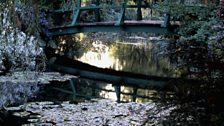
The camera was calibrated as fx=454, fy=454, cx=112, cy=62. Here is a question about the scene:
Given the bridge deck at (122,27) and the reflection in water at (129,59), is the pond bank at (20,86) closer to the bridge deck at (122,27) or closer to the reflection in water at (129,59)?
the reflection in water at (129,59)

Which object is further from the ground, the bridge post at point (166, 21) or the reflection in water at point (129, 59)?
the bridge post at point (166, 21)

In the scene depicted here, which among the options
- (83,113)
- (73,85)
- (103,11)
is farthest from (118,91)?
(103,11)

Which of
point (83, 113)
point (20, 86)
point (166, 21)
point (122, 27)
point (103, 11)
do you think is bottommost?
point (83, 113)

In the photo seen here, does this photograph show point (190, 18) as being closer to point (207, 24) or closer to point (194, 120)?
point (207, 24)

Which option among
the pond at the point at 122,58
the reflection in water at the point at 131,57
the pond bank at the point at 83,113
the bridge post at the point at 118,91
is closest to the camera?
the pond bank at the point at 83,113

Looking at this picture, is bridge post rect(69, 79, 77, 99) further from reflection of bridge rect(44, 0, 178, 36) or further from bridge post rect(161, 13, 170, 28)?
bridge post rect(161, 13, 170, 28)

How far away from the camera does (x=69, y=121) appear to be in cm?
597

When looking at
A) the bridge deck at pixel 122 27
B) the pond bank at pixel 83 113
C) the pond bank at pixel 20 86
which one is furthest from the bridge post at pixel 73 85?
the bridge deck at pixel 122 27

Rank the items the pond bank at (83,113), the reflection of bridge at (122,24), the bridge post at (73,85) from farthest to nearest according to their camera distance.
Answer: the reflection of bridge at (122,24), the bridge post at (73,85), the pond bank at (83,113)

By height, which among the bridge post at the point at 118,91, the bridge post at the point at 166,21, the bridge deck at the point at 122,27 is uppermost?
the bridge post at the point at 166,21

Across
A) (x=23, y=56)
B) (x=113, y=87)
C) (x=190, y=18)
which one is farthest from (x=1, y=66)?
(x=190, y=18)

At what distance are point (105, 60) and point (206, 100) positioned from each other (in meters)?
11.5

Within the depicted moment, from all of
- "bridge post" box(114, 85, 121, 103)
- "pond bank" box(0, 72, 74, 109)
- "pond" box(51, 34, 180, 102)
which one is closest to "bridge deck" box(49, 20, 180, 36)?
"pond" box(51, 34, 180, 102)

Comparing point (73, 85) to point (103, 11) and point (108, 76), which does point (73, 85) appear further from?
point (103, 11)
